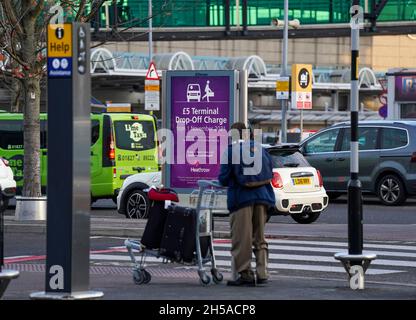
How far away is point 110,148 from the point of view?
27.2 metres

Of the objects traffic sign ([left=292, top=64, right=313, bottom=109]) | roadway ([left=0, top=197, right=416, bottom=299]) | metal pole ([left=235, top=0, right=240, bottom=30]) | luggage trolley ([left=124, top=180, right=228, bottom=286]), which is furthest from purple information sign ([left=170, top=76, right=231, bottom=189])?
metal pole ([left=235, top=0, right=240, bottom=30])

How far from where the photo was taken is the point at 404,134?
27.1 m

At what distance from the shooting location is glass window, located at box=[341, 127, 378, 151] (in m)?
27.4

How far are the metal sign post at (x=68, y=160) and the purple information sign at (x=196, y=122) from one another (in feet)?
26.8

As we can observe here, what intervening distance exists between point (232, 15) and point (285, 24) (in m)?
15.5

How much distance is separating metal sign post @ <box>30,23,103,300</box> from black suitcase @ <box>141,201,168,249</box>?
11.5 ft

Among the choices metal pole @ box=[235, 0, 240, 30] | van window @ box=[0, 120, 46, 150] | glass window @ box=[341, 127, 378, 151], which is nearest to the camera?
glass window @ box=[341, 127, 378, 151]

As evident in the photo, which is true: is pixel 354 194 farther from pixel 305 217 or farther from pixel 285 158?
pixel 305 217

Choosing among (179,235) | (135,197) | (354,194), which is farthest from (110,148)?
(354,194)

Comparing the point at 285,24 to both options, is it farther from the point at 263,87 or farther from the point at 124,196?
the point at 263,87

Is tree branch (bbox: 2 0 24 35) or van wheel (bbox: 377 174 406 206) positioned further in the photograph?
van wheel (bbox: 377 174 406 206)

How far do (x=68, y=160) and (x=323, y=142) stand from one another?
61.0 ft

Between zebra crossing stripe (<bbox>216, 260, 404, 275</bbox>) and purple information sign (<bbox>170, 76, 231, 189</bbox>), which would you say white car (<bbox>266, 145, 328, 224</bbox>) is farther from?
zebra crossing stripe (<bbox>216, 260, 404, 275</bbox>)

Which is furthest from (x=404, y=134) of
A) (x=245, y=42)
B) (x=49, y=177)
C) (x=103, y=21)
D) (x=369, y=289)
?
(x=245, y=42)
